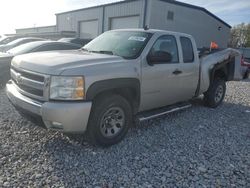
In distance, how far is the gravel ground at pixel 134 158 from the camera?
3086 mm

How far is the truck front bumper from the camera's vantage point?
321 cm

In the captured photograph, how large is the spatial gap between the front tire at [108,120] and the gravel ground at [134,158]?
175 millimetres

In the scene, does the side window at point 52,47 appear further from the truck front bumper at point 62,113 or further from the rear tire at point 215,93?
the rear tire at point 215,93

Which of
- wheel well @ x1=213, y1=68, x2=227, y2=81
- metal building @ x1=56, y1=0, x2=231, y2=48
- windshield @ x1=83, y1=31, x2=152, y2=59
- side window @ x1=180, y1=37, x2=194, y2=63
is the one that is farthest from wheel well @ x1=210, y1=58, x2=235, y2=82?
metal building @ x1=56, y1=0, x2=231, y2=48

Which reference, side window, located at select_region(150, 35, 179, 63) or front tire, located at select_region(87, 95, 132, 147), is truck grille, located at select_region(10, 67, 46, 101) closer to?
front tire, located at select_region(87, 95, 132, 147)

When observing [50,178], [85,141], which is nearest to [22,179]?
[50,178]

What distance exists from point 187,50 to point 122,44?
65.0 inches

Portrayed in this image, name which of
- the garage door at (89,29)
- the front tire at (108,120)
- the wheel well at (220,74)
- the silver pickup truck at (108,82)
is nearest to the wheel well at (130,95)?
the silver pickup truck at (108,82)

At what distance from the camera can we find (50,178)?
9.94 ft

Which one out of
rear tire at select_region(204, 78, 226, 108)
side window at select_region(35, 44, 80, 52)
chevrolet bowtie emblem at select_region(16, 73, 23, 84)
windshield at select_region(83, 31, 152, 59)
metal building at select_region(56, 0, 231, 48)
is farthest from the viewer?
metal building at select_region(56, 0, 231, 48)

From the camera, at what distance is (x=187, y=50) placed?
5.32 metres

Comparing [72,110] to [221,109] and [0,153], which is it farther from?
[221,109]

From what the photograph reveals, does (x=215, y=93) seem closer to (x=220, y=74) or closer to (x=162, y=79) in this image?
(x=220, y=74)

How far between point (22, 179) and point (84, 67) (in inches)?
63.8
